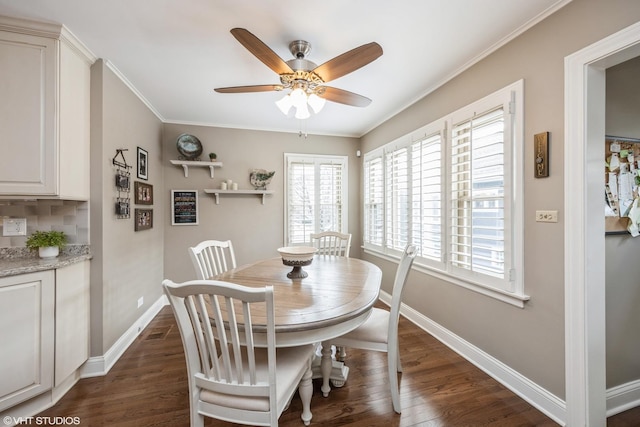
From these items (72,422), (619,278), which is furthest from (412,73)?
(72,422)

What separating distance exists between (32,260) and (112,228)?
54cm

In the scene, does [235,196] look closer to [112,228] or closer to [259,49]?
[112,228]

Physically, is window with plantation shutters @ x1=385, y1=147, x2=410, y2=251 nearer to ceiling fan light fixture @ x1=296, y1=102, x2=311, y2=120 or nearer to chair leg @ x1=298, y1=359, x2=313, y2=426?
ceiling fan light fixture @ x1=296, y1=102, x2=311, y2=120

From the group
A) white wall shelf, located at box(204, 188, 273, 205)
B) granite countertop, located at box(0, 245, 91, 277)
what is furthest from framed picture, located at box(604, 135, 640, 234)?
granite countertop, located at box(0, 245, 91, 277)

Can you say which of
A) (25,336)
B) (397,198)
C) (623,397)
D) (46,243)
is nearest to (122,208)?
(46,243)

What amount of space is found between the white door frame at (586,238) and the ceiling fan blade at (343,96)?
131 centimetres

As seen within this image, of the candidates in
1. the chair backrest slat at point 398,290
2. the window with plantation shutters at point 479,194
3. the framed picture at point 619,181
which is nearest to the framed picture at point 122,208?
the chair backrest slat at point 398,290

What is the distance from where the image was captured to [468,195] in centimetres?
229

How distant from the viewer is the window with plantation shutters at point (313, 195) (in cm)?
416

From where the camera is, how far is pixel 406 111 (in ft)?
10.6

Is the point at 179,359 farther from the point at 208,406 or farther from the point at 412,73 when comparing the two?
the point at 412,73

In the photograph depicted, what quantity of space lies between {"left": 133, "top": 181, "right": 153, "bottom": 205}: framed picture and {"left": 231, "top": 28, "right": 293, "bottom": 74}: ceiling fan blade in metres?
2.08

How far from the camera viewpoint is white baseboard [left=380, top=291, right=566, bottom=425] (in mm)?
1663

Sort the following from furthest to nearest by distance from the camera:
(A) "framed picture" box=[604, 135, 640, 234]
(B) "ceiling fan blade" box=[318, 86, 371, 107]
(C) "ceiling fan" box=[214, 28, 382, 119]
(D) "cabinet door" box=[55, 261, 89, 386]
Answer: (B) "ceiling fan blade" box=[318, 86, 371, 107]
(D) "cabinet door" box=[55, 261, 89, 386]
(A) "framed picture" box=[604, 135, 640, 234]
(C) "ceiling fan" box=[214, 28, 382, 119]
